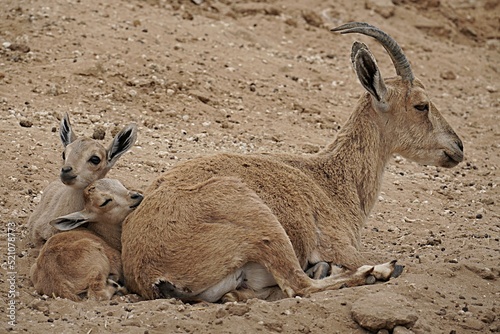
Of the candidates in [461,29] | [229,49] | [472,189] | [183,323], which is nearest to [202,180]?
[183,323]

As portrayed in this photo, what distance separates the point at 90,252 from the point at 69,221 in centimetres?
57

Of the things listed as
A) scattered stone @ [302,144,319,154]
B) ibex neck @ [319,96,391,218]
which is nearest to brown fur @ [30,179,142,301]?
ibex neck @ [319,96,391,218]

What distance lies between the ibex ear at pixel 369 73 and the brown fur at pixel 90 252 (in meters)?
2.41

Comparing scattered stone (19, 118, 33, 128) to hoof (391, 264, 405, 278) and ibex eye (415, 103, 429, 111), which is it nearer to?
ibex eye (415, 103, 429, 111)

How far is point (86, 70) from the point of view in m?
12.5

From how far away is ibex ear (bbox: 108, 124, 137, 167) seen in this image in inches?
336

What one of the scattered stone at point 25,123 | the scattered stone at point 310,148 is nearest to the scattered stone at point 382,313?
the scattered stone at point 310,148

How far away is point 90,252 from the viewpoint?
7.16m

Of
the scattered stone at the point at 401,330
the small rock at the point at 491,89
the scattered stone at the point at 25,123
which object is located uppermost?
the small rock at the point at 491,89

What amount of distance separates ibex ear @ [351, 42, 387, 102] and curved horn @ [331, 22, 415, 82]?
17 cm

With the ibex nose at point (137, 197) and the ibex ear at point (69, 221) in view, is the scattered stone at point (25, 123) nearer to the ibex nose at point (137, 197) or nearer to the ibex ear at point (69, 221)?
the ibex ear at point (69, 221)

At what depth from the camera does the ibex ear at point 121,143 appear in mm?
8539

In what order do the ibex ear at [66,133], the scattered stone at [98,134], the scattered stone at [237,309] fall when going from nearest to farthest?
the scattered stone at [237,309] → the ibex ear at [66,133] → the scattered stone at [98,134]

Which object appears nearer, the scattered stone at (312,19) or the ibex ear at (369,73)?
the ibex ear at (369,73)
